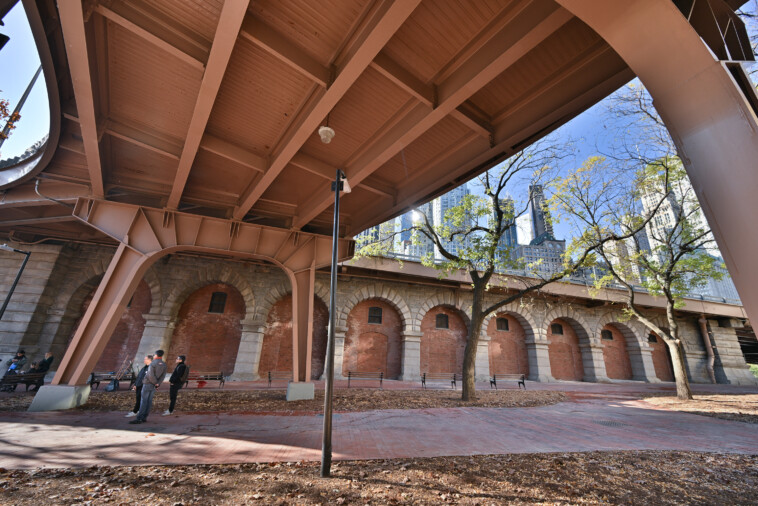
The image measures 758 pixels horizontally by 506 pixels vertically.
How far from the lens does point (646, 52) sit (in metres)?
2.56

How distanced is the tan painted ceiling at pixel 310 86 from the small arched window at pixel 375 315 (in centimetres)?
1106

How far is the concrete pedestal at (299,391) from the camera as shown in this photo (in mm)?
9695

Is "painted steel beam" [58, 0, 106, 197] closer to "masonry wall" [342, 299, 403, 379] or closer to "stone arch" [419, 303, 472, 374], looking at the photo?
"masonry wall" [342, 299, 403, 379]

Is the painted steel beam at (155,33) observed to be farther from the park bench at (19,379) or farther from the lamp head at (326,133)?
the park bench at (19,379)

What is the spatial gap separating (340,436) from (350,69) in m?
6.60

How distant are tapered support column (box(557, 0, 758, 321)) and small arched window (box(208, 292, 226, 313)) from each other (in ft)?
60.3

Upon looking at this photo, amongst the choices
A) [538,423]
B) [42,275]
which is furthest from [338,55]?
[42,275]

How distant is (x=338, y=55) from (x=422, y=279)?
14781 millimetres

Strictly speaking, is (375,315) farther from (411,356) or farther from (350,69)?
(350,69)

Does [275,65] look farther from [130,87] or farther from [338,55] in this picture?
[130,87]

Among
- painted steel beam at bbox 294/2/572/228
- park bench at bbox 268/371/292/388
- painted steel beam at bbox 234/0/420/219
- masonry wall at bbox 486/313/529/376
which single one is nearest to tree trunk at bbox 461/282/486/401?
painted steel beam at bbox 294/2/572/228

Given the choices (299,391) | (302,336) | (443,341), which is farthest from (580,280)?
(299,391)

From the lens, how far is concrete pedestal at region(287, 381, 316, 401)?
970 centimetres

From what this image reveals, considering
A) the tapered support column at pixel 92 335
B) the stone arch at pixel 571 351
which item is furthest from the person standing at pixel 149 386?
the stone arch at pixel 571 351
